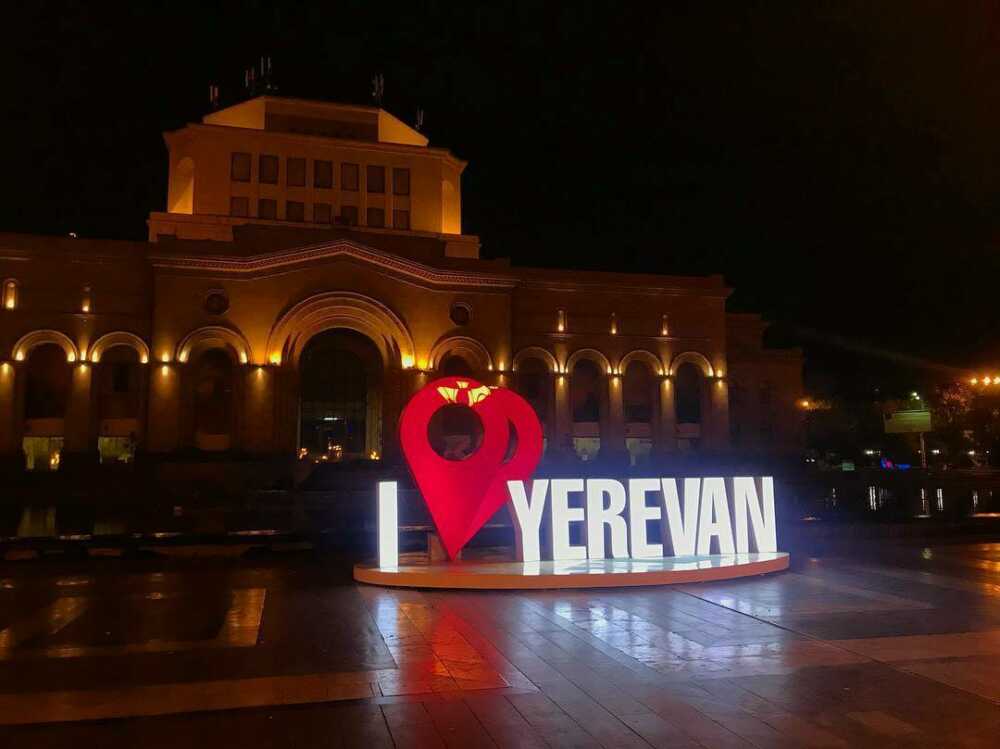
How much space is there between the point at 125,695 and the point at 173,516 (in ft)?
59.7

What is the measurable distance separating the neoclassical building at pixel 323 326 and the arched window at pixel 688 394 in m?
0.13

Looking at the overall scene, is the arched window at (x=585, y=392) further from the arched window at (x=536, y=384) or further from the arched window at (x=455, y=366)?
the arched window at (x=455, y=366)

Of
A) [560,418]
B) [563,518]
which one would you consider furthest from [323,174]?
[563,518]

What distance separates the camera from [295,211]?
40719mm

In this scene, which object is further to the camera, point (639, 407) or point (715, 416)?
point (639, 407)

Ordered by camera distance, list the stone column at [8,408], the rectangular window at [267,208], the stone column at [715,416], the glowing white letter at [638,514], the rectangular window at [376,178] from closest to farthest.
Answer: the glowing white letter at [638,514]
the stone column at [8,408]
the rectangular window at [267,208]
the rectangular window at [376,178]
the stone column at [715,416]

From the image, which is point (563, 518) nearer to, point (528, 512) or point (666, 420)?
point (528, 512)

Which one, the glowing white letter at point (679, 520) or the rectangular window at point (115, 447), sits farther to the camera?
the rectangular window at point (115, 447)

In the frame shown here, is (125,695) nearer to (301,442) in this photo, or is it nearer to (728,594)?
(728,594)

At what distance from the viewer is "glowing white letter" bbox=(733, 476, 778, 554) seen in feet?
44.5

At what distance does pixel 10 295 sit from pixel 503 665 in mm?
35018

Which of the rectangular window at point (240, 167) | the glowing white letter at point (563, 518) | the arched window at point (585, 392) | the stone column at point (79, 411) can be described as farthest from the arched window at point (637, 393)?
the glowing white letter at point (563, 518)

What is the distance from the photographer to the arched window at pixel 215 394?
126 ft

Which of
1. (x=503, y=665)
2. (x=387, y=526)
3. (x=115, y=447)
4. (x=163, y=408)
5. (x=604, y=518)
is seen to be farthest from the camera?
(x=115, y=447)
